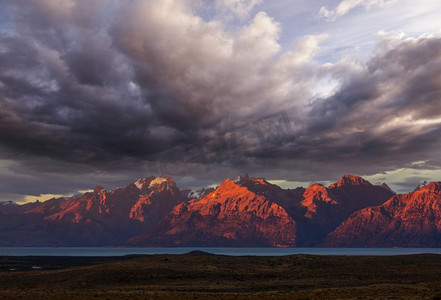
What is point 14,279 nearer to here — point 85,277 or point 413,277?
point 85,277

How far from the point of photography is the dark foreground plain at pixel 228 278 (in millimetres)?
73750

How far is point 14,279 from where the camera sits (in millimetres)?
109750

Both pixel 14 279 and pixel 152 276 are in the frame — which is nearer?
pixel 152 276

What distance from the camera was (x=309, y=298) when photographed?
56906 millimetres

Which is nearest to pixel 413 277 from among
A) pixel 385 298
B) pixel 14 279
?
pixel 385 298

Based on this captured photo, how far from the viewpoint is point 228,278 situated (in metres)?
98.4

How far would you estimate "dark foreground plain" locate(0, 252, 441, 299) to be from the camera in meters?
73.8

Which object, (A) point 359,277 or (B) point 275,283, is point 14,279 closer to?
(B) point 275,283

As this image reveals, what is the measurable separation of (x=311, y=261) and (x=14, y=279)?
266ft

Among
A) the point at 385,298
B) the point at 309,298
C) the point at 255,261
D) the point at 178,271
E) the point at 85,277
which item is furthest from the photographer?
the point at 255,261

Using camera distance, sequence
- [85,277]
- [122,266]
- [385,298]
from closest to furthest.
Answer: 1. [385,298]
2. [85,277]
3. [122,266]

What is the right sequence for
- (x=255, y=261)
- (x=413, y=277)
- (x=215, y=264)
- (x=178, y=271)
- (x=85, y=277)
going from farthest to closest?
(x=255, y=261) < (x=215, y=264) < (x=178, y=271) < (x=85, y=277) < (x=413, y=277)

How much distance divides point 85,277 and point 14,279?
75.5 ft

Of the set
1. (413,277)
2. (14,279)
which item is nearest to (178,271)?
(14,279)
